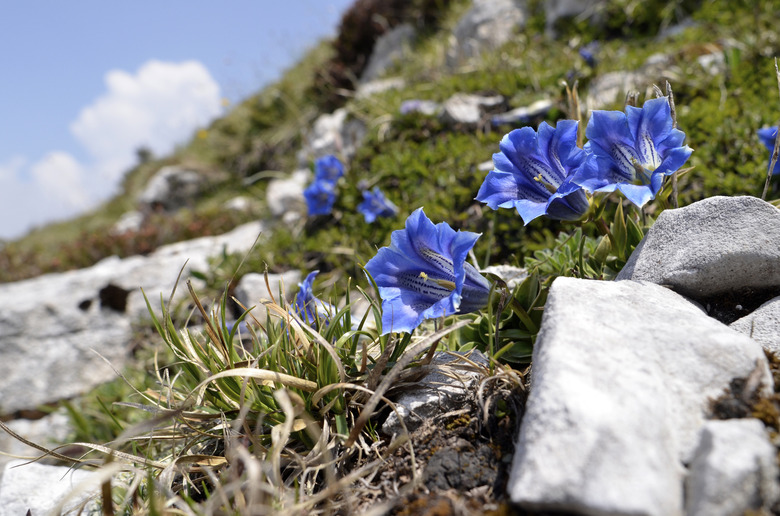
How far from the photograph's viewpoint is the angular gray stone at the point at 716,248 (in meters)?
1.90

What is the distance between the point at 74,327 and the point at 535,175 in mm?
Answer: 5242

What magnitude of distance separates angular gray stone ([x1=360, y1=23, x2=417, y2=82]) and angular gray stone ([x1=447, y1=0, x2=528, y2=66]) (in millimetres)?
1717

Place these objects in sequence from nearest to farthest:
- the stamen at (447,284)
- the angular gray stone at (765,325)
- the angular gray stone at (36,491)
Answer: the angular gray stone at (765,325), the stamen at (447,284), the angular gray stone at (36,491)

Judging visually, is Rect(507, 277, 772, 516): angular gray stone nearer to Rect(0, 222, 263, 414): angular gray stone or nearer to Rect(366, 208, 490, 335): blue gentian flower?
Rect(366, 208, 490, 335): blue gentian flower

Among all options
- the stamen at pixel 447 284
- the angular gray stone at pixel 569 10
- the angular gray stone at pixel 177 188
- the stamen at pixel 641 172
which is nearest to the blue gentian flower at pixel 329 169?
the stamen at pixel 447 284

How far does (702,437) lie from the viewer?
1326mm

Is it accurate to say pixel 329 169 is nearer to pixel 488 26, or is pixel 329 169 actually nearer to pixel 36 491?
pixel 36 491

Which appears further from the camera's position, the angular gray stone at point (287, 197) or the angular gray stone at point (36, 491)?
the angular gray stone at point (287, 197)

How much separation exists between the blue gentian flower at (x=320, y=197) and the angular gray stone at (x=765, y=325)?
369cm

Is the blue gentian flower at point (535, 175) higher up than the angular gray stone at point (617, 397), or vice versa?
the blue gentian flower at point (535, 175)

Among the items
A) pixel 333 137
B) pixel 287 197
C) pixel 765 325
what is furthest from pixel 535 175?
pixel 333 137

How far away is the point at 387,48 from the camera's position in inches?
408

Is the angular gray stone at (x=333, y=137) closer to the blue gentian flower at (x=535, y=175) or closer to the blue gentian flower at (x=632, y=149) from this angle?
the blue gentian flower at (x=535, y=175)

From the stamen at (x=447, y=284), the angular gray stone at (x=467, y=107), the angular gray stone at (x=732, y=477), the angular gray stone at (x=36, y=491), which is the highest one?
the stamen at (x=447, y=284)
